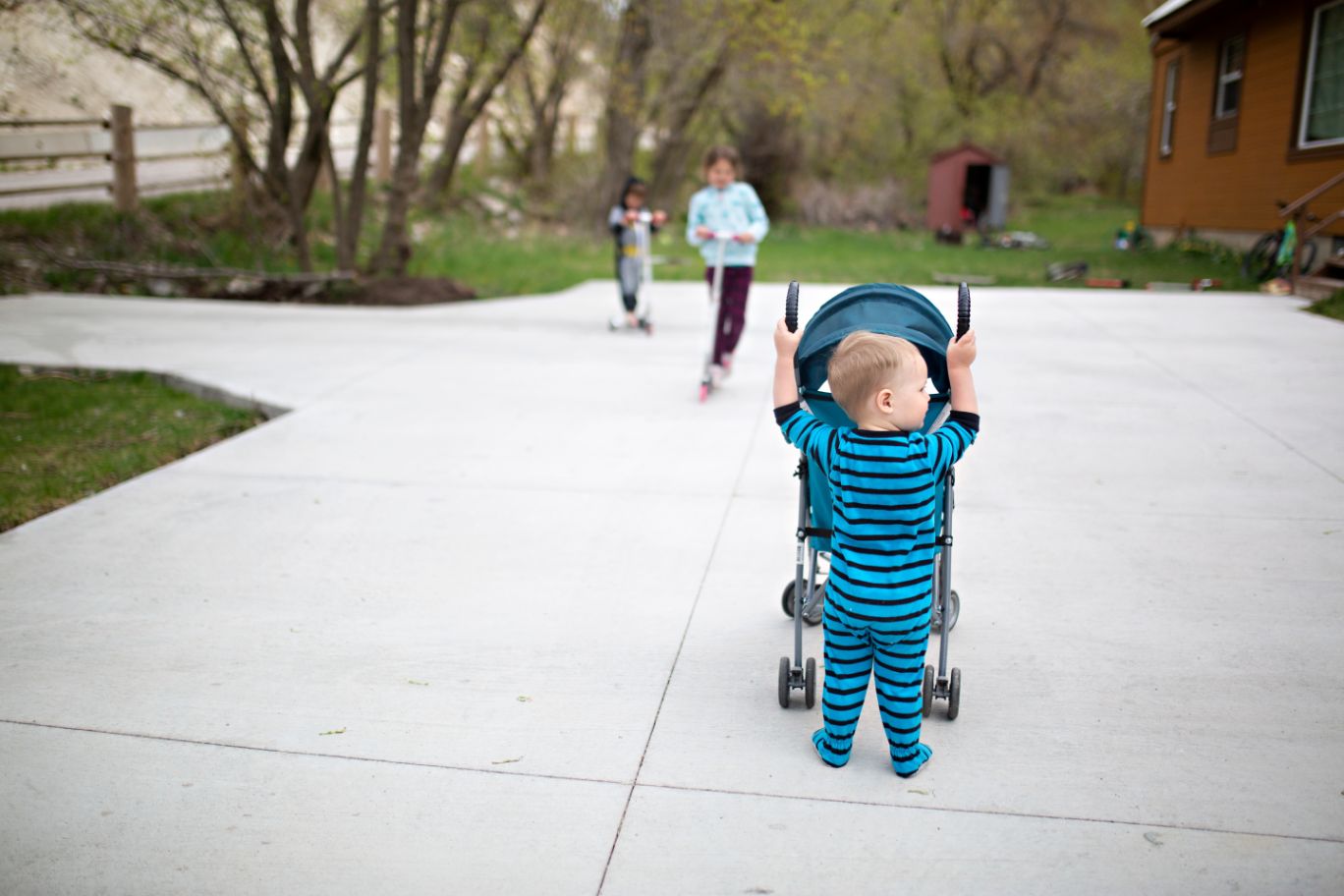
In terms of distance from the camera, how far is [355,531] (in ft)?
16.7

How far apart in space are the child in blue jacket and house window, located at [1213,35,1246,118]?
42.9 feet

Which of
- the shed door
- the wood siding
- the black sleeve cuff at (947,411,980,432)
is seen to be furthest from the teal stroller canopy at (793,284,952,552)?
the shed door

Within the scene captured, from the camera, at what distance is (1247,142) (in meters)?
16.9

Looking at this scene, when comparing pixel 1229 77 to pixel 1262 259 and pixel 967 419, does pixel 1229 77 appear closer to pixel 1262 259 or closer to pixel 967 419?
pixel 1262 259

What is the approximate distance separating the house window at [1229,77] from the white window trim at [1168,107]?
214cm

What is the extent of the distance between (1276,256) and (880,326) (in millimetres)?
13448

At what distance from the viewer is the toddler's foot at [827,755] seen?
3082 mm

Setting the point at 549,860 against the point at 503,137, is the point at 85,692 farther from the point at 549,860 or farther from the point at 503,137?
the point at 503,137

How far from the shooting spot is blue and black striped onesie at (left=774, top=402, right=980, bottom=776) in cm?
288

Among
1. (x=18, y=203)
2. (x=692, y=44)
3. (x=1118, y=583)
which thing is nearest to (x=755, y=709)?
(x=1118, y=583)

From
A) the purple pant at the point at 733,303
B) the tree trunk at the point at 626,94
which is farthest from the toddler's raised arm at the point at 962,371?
the tree trunk at the point at 626,94

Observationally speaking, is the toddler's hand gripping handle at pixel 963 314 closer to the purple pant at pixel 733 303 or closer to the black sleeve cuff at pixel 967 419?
the black sleeve cuff at pixel 967 419

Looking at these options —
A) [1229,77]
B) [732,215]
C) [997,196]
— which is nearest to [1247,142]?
[1229,77]

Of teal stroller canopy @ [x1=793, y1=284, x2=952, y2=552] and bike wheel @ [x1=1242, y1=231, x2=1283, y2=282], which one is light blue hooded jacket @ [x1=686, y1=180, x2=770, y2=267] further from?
bike wheel @ [x1=1242, y1=231, x2=1283, y2=282]
